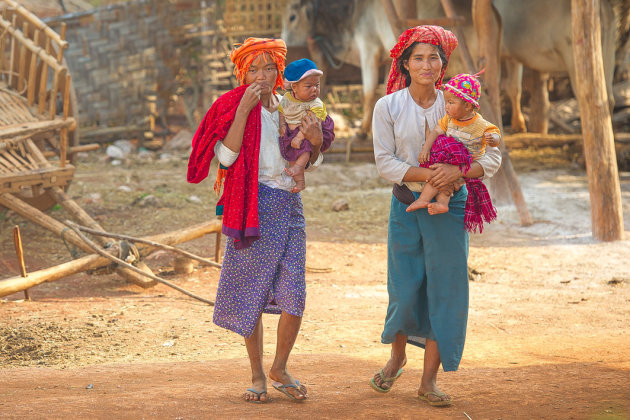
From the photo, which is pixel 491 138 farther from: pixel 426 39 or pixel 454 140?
pixel 426 39

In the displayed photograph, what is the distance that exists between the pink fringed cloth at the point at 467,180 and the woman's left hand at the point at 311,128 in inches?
17.7

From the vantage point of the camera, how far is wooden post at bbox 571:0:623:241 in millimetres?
6715

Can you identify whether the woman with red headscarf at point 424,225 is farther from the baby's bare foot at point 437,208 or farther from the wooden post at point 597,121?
the wooden post at point 597,121

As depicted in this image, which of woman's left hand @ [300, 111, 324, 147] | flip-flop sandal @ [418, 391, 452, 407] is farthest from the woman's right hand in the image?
flip-flop sandal @ [418, 391, 452, 407]

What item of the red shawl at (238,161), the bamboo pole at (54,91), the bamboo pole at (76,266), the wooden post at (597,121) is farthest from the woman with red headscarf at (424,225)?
the bamboo pole at (54,91)

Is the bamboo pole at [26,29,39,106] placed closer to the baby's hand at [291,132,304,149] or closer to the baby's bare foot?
the baby's hand at [291,132,304,149]

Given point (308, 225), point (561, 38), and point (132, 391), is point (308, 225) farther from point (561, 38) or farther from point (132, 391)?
point (132, 391)

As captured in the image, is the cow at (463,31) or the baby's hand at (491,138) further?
the cow at (463,31)

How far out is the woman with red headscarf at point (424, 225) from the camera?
3041 mm

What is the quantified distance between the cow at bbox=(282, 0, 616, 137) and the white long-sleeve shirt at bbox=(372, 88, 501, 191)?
5675mm

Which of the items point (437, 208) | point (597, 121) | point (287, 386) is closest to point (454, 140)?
point (437, 208)

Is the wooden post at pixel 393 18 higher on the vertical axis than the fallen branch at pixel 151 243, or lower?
higher

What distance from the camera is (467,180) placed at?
3088mm

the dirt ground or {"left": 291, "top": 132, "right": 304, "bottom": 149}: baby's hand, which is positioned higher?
{"left": 291, "top": 132, "right": 304, "bottom": 149}: baby's hand
